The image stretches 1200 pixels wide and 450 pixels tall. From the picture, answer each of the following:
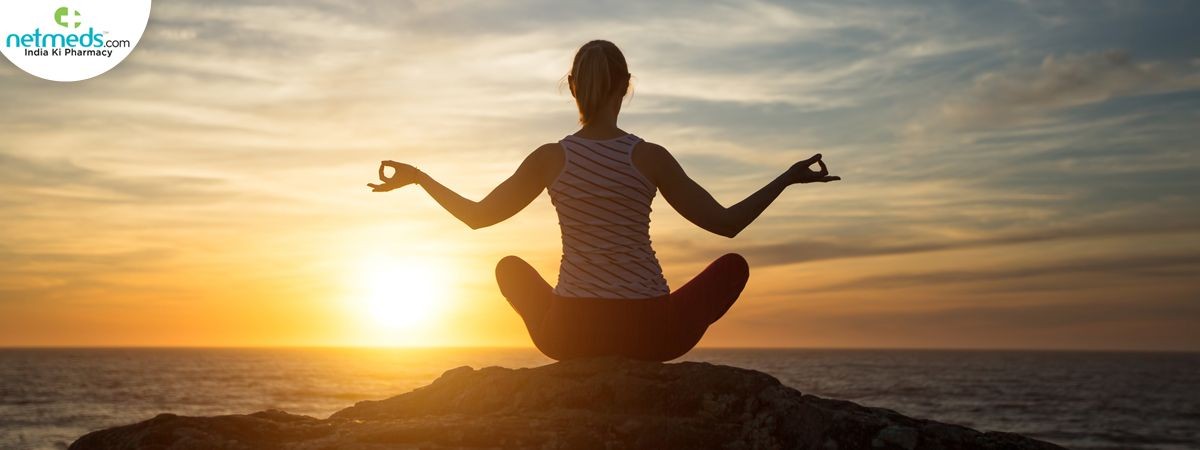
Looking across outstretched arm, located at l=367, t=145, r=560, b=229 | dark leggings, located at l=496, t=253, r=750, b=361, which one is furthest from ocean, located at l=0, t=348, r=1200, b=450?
outstretched arm, located at l=367, t=145, r=560, b=229

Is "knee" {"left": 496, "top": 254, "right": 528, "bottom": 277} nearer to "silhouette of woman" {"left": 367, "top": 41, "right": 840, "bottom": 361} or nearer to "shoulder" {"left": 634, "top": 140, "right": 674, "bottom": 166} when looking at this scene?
"silhouette of woman" {"left": 367, "top": 41, "right": 840, "bottom": 361}

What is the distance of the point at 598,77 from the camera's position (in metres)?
5.08

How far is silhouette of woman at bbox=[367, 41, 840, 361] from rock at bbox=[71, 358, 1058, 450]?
0.24 metres

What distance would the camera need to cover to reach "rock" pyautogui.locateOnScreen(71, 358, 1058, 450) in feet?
14.8

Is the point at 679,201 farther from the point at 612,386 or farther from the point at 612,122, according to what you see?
the point at 612,386

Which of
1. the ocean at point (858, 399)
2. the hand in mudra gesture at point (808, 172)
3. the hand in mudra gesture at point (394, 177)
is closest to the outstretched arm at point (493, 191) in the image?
the hand in mudra gesture at point (394, 177)

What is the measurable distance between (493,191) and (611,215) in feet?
2.34

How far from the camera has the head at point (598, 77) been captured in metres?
5.05

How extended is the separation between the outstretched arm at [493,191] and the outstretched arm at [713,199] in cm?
64

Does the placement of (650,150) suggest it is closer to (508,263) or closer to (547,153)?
(547,153)

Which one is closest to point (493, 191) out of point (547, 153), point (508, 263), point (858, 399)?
point (547, 153)

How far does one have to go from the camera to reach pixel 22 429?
144ft

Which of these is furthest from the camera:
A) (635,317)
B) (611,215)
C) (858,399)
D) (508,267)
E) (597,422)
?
(858,399)

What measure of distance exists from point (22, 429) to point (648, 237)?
4819 centimetres
